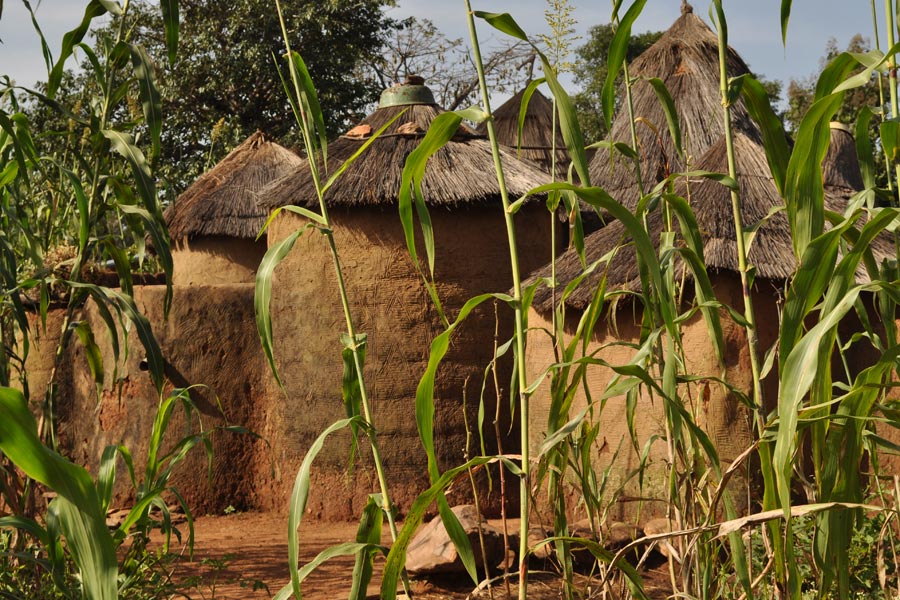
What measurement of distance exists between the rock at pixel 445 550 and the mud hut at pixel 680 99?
11.1 feet

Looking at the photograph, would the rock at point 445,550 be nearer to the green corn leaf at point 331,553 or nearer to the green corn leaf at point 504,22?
the green corn leaf at point 331,553

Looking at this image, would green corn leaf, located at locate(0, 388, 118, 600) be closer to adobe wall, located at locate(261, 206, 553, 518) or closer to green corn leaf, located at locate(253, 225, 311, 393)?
green corn leaf, located at locate(253, 225, 311, 393)

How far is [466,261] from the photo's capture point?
6344mm

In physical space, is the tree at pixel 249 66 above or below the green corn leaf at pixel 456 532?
above

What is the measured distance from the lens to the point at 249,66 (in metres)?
16.0

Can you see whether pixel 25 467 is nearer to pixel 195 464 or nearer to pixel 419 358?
pixel 419 358

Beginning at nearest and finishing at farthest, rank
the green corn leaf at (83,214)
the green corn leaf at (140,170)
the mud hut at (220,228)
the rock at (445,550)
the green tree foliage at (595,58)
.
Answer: the green corn leaf at (140,170) < the green corn leaf at (83,214) < the rock at (445,550) < the mud hut at (220,228) < the green tree foliage at (595,58)

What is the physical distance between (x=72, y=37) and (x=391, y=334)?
4.24 metres

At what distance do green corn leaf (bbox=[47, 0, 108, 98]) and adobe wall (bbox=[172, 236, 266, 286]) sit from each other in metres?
6.54

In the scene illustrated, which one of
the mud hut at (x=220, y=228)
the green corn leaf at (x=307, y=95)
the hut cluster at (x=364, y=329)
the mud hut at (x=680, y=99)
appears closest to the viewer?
the green corn leaf at (x=307, y=95)

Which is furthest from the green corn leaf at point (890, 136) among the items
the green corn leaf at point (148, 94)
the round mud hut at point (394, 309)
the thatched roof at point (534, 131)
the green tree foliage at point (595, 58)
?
the green tree foliage at point (595, 58)

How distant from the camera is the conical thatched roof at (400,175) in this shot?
627 centimetres

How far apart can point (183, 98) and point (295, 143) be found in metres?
2.05

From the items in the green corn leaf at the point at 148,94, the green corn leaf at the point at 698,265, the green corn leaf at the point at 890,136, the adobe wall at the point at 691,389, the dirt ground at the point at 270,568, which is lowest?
the dirt ground at the point at 270,568
